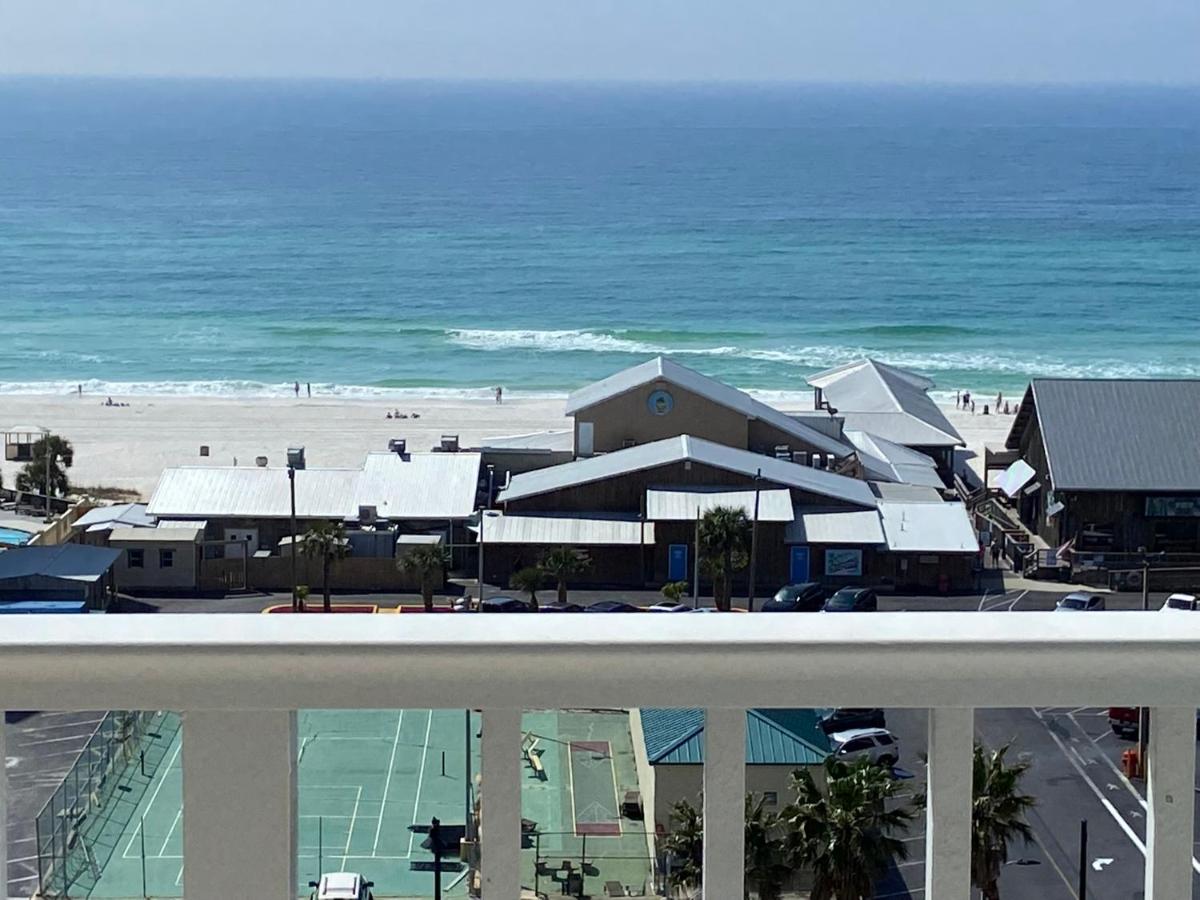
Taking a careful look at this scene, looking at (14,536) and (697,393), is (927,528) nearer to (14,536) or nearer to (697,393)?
(697,393)

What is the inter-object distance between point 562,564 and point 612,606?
1753 mm

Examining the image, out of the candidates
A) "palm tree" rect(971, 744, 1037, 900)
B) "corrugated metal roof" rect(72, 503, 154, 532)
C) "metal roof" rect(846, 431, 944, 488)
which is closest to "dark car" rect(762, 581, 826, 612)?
"metal roof" rect(846, 431, 944, 488)

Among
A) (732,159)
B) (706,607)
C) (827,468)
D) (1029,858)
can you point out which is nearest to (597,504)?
(706,607)

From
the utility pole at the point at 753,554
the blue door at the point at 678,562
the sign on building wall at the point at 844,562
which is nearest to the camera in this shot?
the utility pole at the point at 753,554

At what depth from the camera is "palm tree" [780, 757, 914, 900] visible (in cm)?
233

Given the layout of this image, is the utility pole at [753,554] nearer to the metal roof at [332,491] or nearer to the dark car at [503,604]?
the dark car at [503,604]

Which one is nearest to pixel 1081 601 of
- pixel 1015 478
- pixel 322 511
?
pixel 1015 478

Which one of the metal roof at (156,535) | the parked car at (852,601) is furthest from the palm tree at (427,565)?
the parked car at (852,601)

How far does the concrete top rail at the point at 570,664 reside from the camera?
1.58m

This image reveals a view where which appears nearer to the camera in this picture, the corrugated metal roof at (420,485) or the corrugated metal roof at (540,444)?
the corrugated metal roof at (420,485)

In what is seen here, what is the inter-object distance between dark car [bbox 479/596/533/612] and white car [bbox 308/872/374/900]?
18.4 m

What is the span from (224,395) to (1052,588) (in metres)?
31.3

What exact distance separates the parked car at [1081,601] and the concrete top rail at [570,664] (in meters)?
19.5

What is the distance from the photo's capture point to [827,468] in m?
27.0
